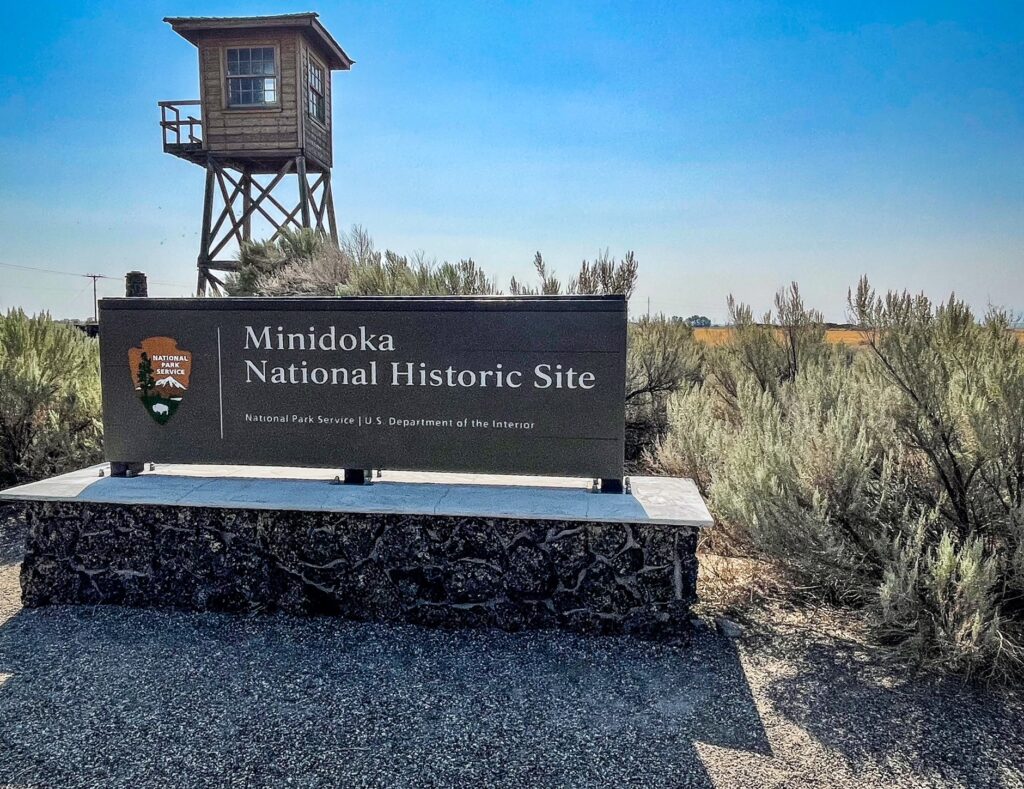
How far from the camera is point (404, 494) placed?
13.8 feet

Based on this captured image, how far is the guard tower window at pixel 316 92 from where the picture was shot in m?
14.6

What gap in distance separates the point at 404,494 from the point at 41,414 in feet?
16.3

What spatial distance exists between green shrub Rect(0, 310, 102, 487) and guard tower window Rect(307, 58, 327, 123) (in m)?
8.90

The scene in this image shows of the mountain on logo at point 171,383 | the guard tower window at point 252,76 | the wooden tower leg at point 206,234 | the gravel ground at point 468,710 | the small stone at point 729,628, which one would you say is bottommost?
the gravel ground at point 468,710

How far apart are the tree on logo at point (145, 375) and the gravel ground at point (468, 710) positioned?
1.43 meters

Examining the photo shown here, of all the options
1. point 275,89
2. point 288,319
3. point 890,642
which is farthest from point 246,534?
point 275,89

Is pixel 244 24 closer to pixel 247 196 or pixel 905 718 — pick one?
pixel 247 196

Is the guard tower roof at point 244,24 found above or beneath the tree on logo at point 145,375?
above

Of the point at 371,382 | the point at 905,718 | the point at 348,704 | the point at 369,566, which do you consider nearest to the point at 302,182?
the point at 371,382

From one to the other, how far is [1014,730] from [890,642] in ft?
2.58

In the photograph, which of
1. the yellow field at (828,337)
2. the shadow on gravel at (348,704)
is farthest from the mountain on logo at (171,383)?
the yellow field at (828,337)

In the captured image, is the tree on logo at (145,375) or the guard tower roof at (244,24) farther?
the guard tower roof at (244,24)

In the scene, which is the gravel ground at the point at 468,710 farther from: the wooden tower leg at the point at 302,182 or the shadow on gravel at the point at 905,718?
the wooden tower leg at the point at 302,182

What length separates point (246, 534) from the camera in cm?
408
